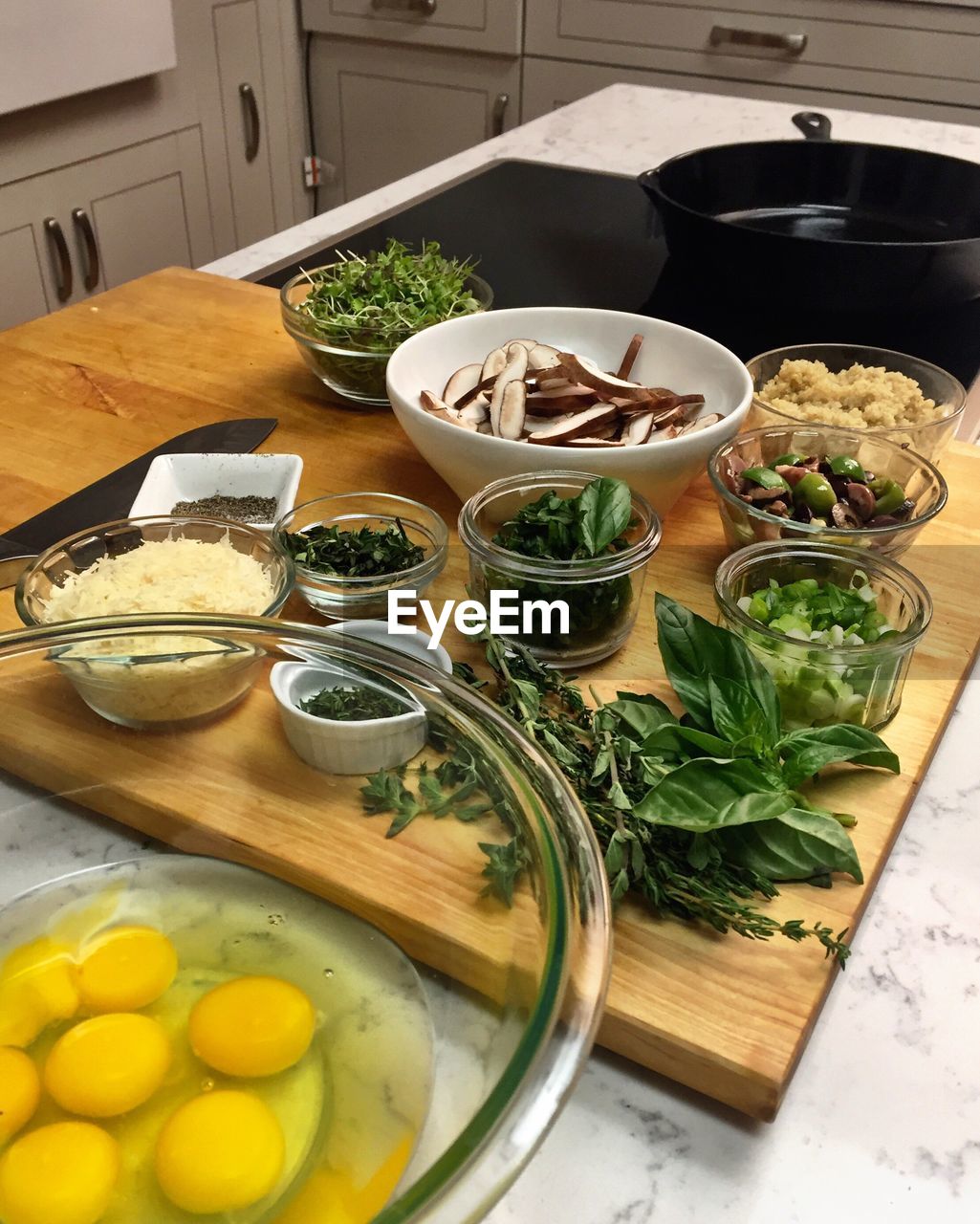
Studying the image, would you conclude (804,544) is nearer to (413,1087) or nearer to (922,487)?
(922,487)

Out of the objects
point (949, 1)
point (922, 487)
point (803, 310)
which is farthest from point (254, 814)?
point (949, 1)

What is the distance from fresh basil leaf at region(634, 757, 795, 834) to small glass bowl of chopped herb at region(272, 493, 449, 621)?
0.36 meters

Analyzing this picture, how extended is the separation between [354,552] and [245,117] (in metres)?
2.88

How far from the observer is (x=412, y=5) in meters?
3.34

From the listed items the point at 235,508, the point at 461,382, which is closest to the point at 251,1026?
the point at 235,508

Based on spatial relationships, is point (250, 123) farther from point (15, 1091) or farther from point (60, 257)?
point (15, 1091)

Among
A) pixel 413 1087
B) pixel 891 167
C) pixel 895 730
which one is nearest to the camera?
pixel 413 1087

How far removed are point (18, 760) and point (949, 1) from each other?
2982 millimetres

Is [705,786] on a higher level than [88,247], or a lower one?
higher

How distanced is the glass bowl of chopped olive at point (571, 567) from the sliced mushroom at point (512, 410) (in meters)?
0.14

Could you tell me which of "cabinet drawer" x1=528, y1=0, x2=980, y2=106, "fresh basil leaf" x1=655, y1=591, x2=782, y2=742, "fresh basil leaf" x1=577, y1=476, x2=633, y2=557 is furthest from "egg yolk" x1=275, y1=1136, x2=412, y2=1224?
"cabinet drawer" x1=528, y1=0, x2=980, y2=106

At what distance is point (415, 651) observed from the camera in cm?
92

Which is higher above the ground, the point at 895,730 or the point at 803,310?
the point at 803,310

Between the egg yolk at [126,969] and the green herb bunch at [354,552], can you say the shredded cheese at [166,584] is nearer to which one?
the green herb bunch at [354,552]
